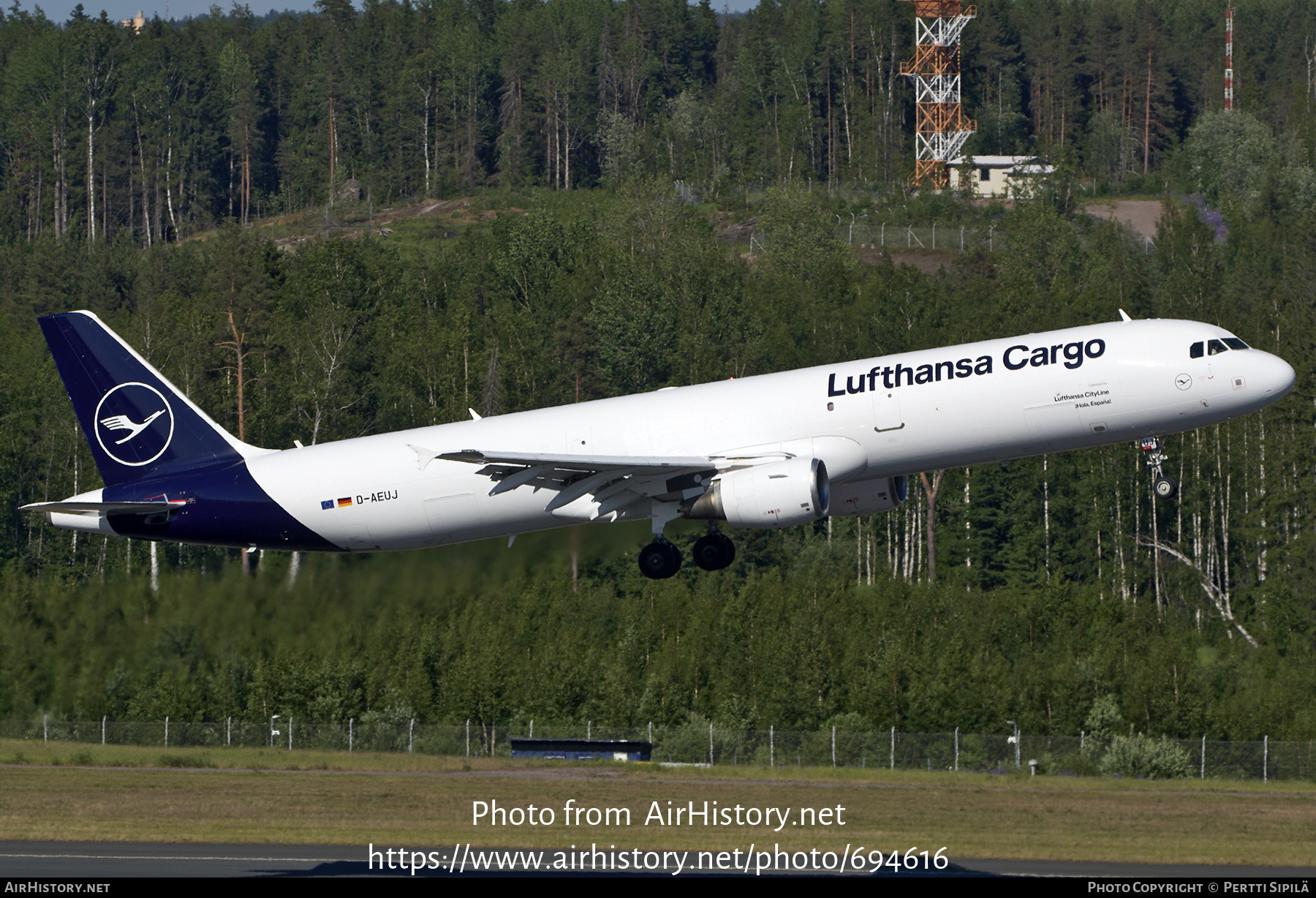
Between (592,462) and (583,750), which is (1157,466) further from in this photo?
(583,750)

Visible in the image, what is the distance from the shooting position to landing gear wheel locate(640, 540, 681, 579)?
41.9 meters

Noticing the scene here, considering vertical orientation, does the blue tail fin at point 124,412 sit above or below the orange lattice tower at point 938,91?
below

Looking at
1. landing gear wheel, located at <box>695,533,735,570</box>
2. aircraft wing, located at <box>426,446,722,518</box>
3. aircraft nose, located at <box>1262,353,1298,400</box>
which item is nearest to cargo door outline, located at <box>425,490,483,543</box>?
aircraft wing, located at <box>426,446,722,518</box>

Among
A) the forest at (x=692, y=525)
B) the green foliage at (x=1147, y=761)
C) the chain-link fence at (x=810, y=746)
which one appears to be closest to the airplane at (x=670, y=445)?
the forest at (x=692, y=525)

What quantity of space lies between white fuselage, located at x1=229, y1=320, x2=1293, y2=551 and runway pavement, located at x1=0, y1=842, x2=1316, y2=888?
7989 millimetres

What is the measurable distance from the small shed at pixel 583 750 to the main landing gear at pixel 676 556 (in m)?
24.2

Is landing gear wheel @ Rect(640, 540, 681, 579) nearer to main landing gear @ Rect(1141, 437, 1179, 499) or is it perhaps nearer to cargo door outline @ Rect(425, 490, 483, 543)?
cargo door outline @ Rect(425, 490, 483, 543)

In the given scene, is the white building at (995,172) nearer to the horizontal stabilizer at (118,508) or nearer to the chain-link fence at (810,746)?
the chain-link fence at (810,746)

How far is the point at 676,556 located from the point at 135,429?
47.9 feet

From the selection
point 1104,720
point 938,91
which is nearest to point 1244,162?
point 938,91

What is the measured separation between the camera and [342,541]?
4438 cm

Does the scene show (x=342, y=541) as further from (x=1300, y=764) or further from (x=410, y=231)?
(x=410, y=231)

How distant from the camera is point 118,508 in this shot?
145 feet

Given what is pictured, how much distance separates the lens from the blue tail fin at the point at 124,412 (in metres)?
46.2
